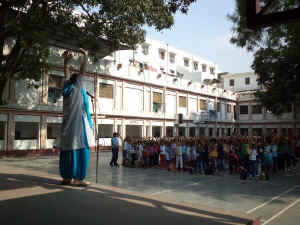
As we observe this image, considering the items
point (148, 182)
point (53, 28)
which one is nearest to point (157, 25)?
point (53, 28)

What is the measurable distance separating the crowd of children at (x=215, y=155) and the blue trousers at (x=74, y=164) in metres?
6.87

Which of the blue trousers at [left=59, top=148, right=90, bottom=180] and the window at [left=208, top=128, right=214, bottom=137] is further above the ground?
the window at [left=208, top=128, right=214, bottom=137]

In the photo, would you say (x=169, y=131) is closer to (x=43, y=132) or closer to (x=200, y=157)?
(x=43, y=132)

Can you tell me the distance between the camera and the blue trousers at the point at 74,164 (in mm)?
5965

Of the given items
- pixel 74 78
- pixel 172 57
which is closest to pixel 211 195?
pixel 74 78

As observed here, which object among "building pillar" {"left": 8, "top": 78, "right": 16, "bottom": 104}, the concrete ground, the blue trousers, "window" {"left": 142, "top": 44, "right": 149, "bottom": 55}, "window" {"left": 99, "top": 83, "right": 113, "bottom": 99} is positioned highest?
"window" {"left": 142, "top": 44, "right": 149, "bottom": 55}

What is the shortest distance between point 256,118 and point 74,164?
3958 cm

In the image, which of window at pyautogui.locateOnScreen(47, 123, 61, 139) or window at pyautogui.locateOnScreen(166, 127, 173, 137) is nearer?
window at pyautogui.locateOnScreen(47, 123, 61, 139)

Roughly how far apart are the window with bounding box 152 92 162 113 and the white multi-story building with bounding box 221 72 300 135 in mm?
13878

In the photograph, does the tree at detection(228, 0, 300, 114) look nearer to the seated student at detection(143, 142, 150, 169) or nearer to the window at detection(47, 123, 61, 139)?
the seated student at detection(143, 142, 150, 169)

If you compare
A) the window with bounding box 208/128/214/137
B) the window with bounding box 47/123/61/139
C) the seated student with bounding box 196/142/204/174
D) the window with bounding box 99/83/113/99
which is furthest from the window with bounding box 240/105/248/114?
the seated student with bounding box 196/142/204/174

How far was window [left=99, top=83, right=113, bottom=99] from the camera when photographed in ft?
82.2

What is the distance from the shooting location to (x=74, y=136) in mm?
5984

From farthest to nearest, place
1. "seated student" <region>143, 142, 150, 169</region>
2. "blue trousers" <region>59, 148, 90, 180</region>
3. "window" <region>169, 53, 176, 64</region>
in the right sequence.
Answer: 1. "window" <region>169, 53, 176, 64</region>
2. "seated student" <region>143, 142, 150, 169</region>
3. "blue trousers" <region>59, 148, 90, 180</region>
